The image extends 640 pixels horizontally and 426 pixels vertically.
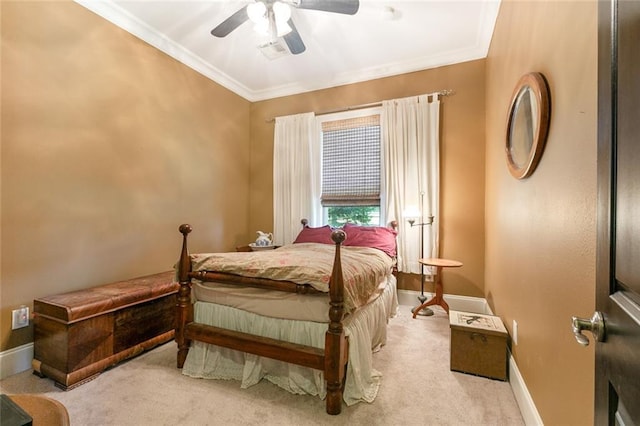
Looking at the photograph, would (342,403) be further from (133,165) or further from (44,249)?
(133,165)

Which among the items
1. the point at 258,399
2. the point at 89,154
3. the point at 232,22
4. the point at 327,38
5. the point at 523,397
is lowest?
the point at 258,399

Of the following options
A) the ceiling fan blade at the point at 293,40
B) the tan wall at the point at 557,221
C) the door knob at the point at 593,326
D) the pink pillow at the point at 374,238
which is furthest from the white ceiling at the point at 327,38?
the door knob at the point at 593,326

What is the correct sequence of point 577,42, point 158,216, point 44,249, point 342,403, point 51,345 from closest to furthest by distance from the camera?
point 577,42, point 342,403, point 51,345, point 44,249, point 158,216

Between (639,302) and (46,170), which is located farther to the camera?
(46,170)

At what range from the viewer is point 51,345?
6.42 feet

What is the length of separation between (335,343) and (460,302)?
2.33 metres

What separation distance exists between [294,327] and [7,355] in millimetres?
2066

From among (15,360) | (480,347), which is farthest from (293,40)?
(15,360)

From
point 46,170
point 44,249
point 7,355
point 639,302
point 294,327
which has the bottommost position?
point 7,355

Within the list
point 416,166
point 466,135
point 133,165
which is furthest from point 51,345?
point 466,135

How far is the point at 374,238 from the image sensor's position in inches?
128

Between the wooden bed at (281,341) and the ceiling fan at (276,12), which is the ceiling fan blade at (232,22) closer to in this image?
the ceiling fan at (276,12)

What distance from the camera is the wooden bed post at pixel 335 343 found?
161 centimetres

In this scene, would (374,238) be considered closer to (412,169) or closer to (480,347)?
(412,169)
